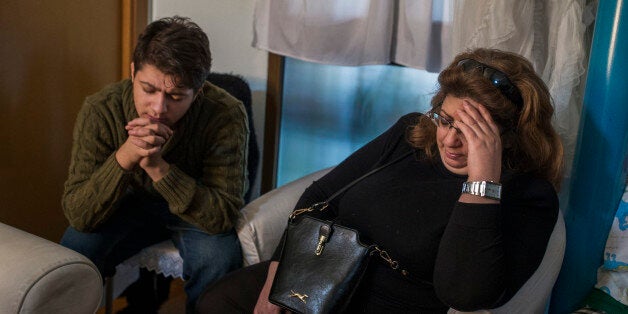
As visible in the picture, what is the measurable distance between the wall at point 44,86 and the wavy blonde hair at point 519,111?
1179mm

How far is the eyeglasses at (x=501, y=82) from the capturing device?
48.5 inches

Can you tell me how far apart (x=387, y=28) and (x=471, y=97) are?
80 cm

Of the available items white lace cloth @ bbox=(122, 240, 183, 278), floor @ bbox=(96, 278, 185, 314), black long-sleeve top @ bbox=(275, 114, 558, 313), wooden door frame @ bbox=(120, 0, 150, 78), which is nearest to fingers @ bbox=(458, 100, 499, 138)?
black long-sleeve top @ bbox=(275, 114, 558, 313)

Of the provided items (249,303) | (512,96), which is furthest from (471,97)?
(249,303)

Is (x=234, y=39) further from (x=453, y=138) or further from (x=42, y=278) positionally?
(x=42, y=278)

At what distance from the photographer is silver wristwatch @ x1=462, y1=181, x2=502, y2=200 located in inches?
45.1

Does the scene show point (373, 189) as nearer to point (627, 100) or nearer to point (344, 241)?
point (344, 241)

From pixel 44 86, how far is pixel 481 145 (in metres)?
1.34

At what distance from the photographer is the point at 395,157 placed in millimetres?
1439

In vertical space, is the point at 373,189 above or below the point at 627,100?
below

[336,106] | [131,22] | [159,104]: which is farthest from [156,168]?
[336,106]

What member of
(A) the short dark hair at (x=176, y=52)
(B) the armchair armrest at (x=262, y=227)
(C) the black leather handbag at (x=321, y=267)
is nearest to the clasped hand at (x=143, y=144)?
(A) the short dark hair at (x=176, y=52)

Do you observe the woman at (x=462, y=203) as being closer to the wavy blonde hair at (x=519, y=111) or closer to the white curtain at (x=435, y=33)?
the wavy blonde hair at (x=519, y=111)

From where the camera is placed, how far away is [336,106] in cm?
233
